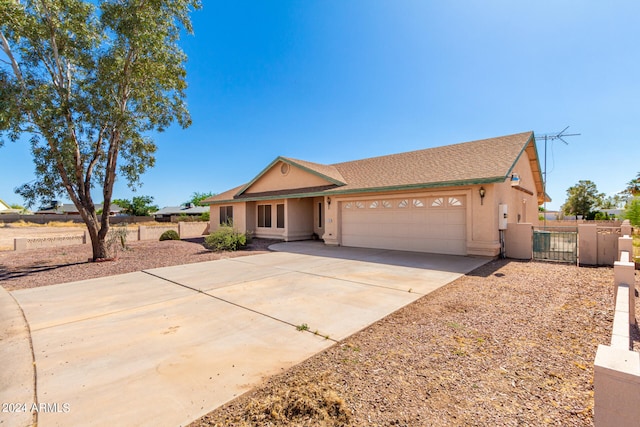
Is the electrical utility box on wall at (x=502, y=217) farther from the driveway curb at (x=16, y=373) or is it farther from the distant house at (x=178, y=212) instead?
the distant house at (x=178, y=212)

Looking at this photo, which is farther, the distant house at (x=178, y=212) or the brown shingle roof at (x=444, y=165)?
the distant house at (x=178, y=212)

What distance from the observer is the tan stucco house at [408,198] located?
431 inches

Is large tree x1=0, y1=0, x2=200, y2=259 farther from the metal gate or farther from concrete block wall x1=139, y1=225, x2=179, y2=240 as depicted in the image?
the metal gate

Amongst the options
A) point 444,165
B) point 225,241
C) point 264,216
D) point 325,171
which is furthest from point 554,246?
point 264,216

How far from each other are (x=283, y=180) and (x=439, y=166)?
965 centimetres

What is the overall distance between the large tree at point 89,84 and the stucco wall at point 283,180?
25.7ft

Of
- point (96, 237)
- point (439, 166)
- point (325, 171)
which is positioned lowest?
point (96, 237)

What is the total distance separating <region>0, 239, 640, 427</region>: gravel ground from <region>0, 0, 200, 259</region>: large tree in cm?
1141

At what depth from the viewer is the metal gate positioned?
32.6 ft

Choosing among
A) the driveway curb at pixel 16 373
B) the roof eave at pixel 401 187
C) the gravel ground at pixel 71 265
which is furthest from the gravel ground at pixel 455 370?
the gravel ground at pixel 71 265

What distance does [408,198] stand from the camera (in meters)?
12.7

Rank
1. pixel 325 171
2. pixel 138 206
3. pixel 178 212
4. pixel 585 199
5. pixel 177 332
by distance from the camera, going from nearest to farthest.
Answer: pixel 177 332
pixel 325 171
pixel 585 199
pixel 178 212
pixel 138 206

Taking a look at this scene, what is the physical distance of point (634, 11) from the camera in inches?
355

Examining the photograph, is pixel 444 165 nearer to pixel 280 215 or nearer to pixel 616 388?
pixel 280 215
